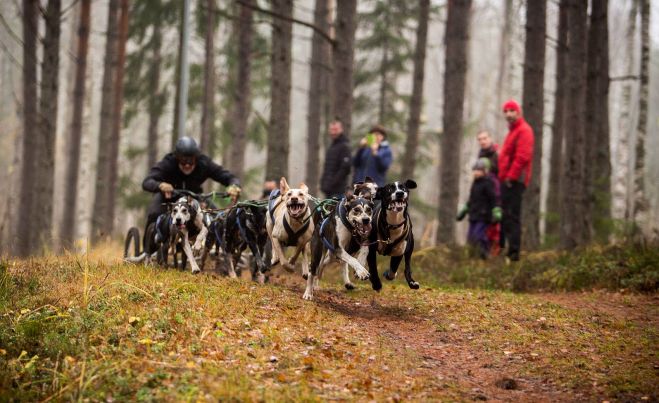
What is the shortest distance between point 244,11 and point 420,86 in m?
6.26

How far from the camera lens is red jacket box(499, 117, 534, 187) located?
13.8 metres

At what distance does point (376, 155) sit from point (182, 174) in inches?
163

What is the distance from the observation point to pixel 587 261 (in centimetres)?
1233

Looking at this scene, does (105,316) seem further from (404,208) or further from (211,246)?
(211,246)

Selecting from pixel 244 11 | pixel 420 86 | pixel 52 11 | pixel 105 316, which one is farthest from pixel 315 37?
pixel 105 316

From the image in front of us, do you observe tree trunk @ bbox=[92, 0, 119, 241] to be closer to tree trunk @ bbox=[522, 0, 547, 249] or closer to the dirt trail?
tree trunk @ bbox=[522, 0, 547, 249]

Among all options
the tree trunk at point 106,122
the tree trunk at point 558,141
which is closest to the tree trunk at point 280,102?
the tree trunk at point 558,141

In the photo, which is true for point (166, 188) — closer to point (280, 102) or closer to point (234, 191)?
point (234, 191)

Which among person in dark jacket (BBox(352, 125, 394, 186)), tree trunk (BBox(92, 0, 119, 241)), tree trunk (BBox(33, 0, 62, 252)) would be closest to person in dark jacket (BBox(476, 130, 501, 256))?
person in dark jacket (BBox(352, 125, 394, 186))

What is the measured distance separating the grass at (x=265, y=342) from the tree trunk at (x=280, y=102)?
6822 mm

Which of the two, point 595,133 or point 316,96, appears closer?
point 595,133

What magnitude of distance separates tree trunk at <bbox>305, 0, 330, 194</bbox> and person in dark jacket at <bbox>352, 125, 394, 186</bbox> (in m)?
7.80

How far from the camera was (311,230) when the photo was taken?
9859 mm

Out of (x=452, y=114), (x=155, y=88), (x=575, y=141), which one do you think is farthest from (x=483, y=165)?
(x=155, y=88)
